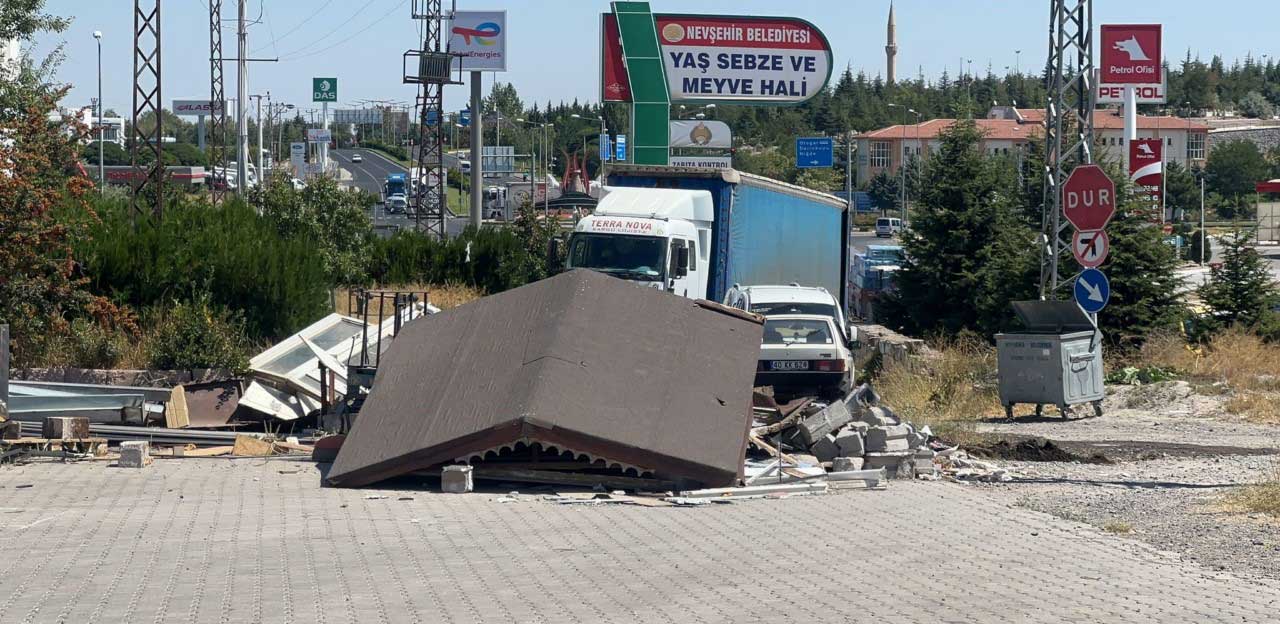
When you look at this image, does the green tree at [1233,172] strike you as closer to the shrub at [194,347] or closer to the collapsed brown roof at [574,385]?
the shrub at [194,347]

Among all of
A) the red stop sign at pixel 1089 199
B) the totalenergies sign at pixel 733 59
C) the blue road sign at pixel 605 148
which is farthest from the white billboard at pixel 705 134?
the red stop sign at pixel 1089 199

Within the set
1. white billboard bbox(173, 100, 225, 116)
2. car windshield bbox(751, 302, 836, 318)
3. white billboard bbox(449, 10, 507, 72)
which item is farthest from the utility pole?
white billboard bbox(173, 100, 225, 116)

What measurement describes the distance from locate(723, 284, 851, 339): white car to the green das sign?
267 feet

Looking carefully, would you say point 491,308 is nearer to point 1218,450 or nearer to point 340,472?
point 340,472

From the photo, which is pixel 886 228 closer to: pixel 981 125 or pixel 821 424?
pixel 981 125

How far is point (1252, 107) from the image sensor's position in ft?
627

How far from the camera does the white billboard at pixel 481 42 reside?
188 ft

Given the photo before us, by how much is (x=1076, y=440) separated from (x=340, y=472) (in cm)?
904

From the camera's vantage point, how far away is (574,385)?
12367mm

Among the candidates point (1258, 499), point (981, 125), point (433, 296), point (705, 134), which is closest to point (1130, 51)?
point (705, 134)

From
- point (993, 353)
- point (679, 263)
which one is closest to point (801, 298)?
point (679, 263)

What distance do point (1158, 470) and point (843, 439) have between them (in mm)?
3221

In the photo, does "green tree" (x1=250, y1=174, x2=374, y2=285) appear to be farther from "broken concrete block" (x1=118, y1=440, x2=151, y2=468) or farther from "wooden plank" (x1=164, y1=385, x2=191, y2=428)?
"broken concrete block" (x1=118, y1=440, x2=151, y2=468)

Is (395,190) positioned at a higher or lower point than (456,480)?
higher
